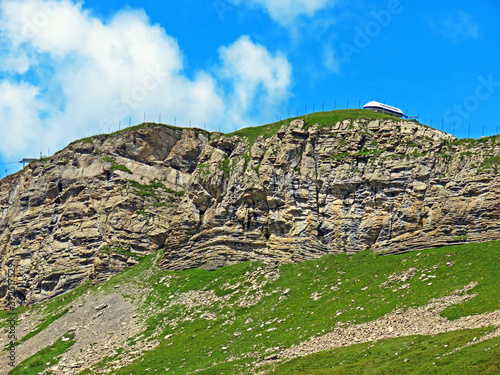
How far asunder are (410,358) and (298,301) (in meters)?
37.1

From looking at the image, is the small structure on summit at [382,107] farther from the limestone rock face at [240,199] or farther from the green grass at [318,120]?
the limestone rock face at [240,199]

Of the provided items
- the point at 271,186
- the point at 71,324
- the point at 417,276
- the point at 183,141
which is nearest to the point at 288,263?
the point at 271,186

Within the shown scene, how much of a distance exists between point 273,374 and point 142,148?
3654 inches

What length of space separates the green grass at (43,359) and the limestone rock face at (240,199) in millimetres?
25865

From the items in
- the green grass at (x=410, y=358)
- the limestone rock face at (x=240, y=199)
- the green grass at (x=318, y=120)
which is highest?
the green grass at (x=318, y=120)

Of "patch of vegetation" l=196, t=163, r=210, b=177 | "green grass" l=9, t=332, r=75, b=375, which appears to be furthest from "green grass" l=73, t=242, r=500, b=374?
"patch of vegetation" l=196, t=163, r=210, b=177

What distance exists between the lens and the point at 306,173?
137125 mm

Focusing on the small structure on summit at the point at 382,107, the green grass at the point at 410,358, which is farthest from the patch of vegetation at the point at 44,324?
the small structure on summit at the point at 382,107

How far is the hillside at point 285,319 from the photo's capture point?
8231 centimetres

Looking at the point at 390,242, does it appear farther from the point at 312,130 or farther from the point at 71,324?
the point at 71,324

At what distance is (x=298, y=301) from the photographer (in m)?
113

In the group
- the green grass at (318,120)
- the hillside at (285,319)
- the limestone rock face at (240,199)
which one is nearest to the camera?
the hillside at (285,319)

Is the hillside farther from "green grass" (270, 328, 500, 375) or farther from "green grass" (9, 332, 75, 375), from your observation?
"green grass" (9, 332, 75, 375)

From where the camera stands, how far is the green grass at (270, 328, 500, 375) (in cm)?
7050
